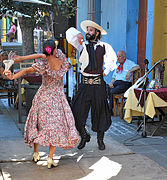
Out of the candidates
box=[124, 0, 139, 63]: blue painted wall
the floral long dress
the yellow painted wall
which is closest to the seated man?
the yellow painted wall

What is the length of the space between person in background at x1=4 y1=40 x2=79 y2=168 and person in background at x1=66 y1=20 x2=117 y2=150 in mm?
835

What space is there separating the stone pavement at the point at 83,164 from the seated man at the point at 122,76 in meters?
2.50

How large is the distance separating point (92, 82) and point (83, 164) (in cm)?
129

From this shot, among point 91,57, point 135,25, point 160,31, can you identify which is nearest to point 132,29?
point 135,25

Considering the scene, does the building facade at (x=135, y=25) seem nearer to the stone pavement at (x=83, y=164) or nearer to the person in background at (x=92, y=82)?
the person in background at (x=92, y=82)

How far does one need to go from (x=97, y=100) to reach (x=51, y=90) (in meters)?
1.08

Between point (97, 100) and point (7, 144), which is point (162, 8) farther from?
point (7, 144)

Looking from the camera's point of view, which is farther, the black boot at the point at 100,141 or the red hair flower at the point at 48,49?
the black boot at the point at 100,141

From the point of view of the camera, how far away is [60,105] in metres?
5.14

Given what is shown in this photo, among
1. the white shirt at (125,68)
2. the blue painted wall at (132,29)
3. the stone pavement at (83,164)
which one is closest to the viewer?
the stone pavement at (83,164)

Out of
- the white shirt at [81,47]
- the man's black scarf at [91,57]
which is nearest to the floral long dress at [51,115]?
the man's black scarf at [91,57]

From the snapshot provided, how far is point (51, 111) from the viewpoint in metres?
5.09

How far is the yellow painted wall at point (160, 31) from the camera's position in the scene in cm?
877

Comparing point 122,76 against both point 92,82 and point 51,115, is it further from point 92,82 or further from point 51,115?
point 51,115
